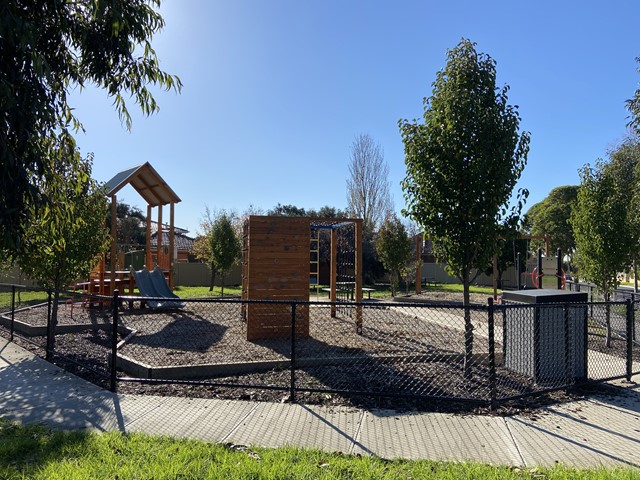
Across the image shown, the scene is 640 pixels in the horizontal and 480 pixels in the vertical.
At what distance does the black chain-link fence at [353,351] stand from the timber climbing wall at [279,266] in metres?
0.09

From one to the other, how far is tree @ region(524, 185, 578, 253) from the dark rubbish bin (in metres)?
32.3

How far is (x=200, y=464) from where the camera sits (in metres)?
3.65

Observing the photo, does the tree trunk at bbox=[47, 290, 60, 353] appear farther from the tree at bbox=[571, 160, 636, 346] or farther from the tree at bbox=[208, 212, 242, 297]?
the tree at bbox=[208, 212, 242, 297]

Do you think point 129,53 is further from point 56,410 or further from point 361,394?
point 361,394

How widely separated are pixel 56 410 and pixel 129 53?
4.11 meters

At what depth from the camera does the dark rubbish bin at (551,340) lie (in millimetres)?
6176

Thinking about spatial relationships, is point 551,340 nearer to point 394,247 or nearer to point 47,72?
point 47,72

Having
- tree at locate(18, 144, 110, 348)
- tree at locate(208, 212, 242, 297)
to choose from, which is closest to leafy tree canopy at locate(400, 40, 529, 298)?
tree at locate(18, 144, 110, 348)

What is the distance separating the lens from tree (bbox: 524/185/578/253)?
37.5m

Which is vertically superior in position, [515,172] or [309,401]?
[515,172]

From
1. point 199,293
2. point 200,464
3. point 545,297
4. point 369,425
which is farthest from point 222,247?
point 200,464

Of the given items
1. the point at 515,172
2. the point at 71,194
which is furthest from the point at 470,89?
the point at 71,194

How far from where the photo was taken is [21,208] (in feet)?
14.3

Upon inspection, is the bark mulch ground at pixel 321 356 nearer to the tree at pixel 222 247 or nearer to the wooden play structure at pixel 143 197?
the wooden play structure at pixel 143 197
